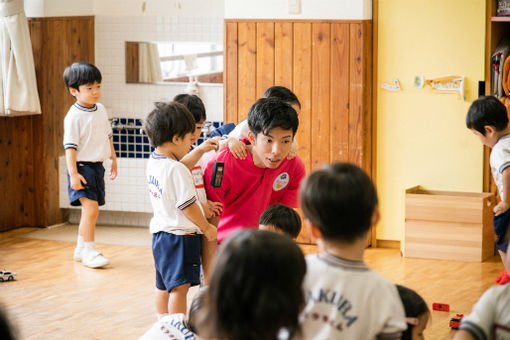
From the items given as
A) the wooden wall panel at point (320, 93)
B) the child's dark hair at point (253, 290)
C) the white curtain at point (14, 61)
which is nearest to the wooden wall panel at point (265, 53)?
the wooden wall panel at point (320, 93)

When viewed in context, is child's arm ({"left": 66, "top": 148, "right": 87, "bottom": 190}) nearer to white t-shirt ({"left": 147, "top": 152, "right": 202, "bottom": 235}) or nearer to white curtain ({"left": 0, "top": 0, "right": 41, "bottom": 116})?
white curtain ({"left": 0, "top": 0, "right": 41, "bottom": 116})

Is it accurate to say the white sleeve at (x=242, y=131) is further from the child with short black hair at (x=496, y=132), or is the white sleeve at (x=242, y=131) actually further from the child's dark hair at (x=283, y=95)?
the child with short black hair at (x=496, y=132)

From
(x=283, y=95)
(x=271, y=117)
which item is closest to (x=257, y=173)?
(x=271, y=117)

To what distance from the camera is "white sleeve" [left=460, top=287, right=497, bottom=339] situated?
5.12 ft

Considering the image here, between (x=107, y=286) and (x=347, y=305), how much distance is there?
310 centimetres

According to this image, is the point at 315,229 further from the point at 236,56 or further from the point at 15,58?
the point at 15,58

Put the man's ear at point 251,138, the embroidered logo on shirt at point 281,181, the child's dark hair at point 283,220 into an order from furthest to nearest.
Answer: the embroidered logo on shirt at point 281,181 < the man's ear at point 251,138 < the child's dark hair at point 283,220

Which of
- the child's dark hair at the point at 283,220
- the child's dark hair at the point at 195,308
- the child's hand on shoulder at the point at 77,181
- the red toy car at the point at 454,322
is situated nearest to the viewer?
the child's dark hair at the point at 195,308

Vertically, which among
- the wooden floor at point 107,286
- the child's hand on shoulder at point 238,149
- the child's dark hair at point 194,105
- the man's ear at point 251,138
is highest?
the child's dark hair at point 194,105

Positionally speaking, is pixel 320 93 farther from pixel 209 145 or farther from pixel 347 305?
pixel 347 305

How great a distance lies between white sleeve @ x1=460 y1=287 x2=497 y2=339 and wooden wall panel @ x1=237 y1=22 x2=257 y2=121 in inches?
157

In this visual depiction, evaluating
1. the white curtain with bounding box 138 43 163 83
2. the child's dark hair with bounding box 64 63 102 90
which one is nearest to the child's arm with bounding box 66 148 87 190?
the child's dark hair with bounding box 64 63 102 90

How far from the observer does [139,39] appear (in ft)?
19.5

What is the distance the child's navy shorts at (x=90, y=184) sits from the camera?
15.9 feet
